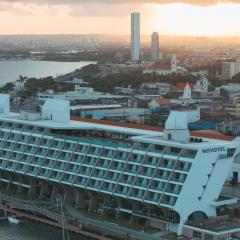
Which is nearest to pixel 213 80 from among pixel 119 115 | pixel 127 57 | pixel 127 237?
pixel 119 115

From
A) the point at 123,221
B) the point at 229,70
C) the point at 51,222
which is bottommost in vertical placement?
the point at 229,70

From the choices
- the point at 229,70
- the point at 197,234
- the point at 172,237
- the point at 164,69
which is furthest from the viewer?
the point at 229,70

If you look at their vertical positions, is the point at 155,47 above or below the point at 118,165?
below

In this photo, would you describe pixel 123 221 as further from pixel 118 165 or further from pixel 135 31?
pixel 135 31

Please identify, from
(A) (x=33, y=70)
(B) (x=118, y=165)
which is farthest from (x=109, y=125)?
(A) (x=33, y=70)

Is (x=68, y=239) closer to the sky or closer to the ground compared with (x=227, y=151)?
closer to the ground

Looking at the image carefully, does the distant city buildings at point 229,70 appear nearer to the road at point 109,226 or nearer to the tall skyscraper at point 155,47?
the tall skyscraper at point 155,47

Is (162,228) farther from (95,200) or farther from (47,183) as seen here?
(47,183)

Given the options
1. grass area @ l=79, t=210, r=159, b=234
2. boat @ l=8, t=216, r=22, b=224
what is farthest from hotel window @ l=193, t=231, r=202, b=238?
boat @ l=8, t=216, r=22, b=224
